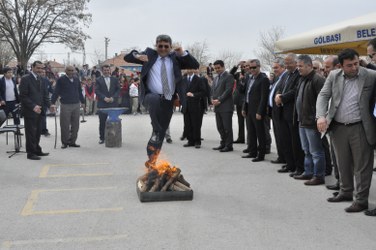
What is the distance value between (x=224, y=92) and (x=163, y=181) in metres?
4.60

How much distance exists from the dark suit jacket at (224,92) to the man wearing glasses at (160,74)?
4000mm

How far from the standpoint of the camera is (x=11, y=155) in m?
9.90

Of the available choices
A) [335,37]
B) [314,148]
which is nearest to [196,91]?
[335,37]

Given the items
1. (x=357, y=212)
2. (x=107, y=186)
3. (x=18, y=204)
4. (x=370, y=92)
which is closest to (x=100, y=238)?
(x=18, y=204)

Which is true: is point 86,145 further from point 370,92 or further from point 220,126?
point 370,92

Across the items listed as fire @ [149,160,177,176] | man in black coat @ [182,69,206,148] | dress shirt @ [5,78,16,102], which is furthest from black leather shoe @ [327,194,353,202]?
dress shirt @ [5,78,16,102]

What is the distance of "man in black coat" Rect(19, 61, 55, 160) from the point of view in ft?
31.0

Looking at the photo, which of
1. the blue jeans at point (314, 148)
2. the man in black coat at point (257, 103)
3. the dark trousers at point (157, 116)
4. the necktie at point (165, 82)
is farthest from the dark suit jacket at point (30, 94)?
the blue jeans at point (314, 148)

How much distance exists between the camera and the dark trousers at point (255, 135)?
916 cm

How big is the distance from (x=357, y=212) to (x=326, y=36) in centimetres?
351

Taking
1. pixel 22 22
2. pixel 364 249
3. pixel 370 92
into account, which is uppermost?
pixel 22 22

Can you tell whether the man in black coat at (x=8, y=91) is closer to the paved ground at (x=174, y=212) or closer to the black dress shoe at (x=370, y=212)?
the paved ground at (x=174, y=212)

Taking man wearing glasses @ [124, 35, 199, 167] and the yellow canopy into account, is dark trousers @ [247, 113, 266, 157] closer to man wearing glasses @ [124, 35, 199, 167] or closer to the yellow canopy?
the yellow canopy

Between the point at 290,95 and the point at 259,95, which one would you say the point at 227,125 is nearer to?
the point at 259,95
